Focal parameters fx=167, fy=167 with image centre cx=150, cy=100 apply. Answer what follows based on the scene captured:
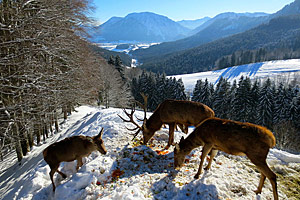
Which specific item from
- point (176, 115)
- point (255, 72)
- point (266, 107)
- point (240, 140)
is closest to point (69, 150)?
point (176, 115)

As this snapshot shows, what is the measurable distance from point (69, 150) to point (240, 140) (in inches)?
217

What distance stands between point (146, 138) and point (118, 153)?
4.93 feet

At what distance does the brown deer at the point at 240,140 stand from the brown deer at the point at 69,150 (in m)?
3.09

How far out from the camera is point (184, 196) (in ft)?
15.5

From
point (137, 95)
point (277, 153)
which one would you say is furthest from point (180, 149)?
point (137, 95)

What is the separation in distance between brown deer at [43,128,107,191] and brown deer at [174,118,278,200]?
309cm

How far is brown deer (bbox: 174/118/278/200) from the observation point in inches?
176

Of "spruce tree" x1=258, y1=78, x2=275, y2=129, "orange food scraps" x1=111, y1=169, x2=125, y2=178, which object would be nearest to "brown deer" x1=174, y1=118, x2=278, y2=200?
"orange food scraps" x1=111, y1=169, x2=125, y2=178

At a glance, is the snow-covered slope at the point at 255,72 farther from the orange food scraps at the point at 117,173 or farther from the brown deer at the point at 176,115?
the orange food scraps at the point at 117,173

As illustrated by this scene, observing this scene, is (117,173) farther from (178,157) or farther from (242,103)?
(242,103)

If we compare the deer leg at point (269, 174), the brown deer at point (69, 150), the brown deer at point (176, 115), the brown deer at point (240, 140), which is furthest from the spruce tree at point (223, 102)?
the brown deer at point (69, 150)

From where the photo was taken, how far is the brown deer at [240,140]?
4473mm

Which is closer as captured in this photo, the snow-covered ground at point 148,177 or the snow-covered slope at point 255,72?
the snow-covered ground at point 148,177

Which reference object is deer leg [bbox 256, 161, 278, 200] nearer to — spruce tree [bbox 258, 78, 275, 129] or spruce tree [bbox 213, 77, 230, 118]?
spruce tree [bbox 258, 78, 275, 129]
